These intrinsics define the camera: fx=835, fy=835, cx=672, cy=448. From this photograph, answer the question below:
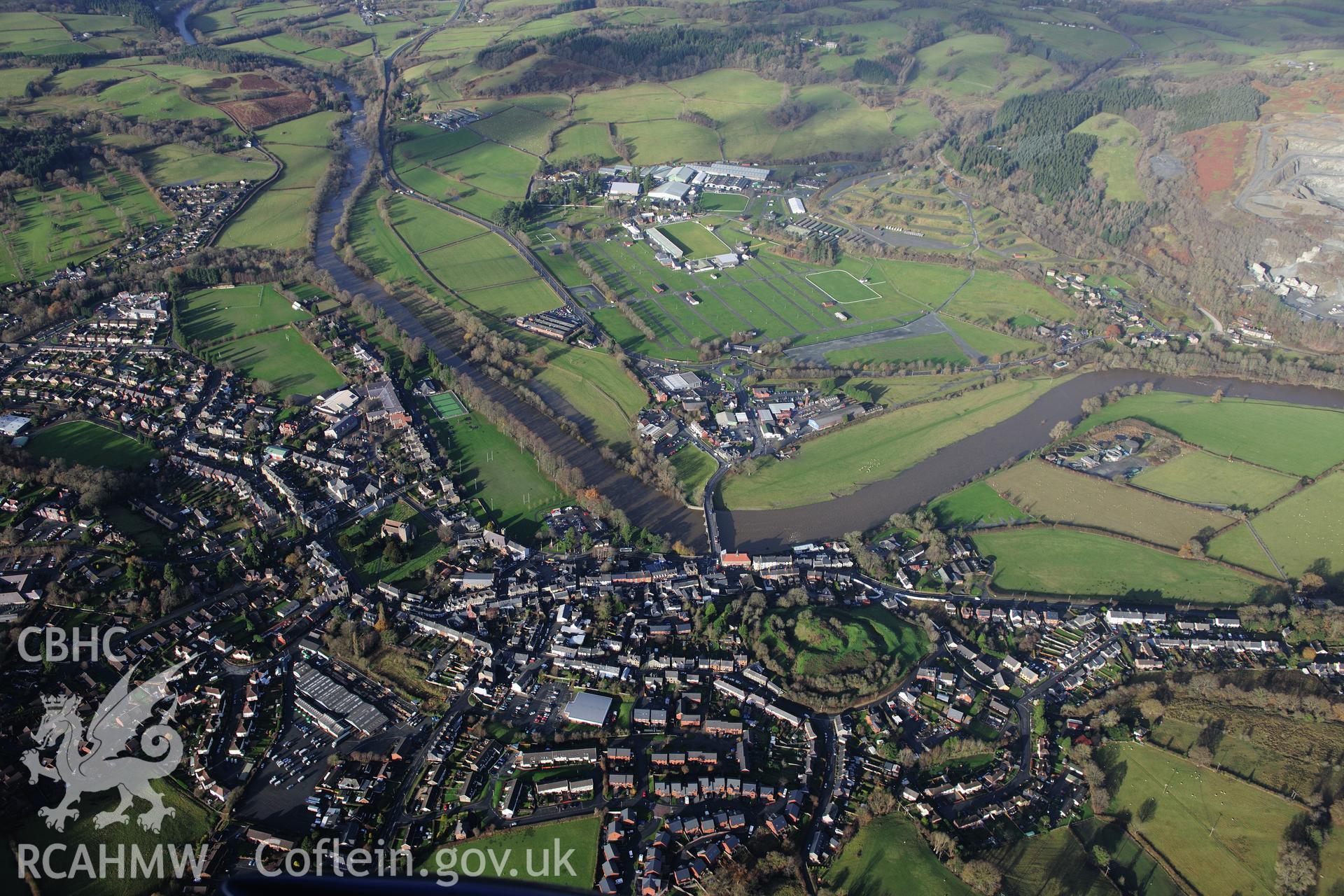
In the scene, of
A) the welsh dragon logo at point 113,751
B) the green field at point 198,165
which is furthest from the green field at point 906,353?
the green field at point 198,165

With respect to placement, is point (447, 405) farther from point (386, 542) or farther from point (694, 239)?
point (694, 239)

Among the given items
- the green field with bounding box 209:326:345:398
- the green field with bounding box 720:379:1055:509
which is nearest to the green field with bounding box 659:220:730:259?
the green field with bounding box 720:379:1055:509

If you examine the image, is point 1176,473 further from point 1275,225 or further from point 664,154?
point 664,154

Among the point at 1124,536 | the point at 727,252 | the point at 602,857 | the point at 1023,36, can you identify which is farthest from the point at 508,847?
the point at 1023,36

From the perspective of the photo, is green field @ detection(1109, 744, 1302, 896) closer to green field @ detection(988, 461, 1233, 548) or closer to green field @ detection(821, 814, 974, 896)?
green field @ detection(821, 814, 974, 896)

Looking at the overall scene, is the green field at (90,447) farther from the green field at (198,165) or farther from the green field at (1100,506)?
the green field at (1100,506)

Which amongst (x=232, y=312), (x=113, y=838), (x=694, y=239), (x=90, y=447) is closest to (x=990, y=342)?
(x=694, y=239)
